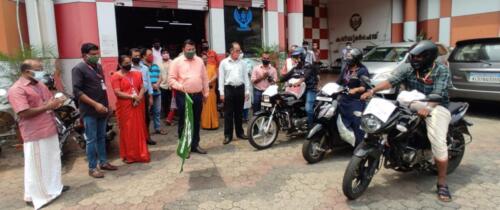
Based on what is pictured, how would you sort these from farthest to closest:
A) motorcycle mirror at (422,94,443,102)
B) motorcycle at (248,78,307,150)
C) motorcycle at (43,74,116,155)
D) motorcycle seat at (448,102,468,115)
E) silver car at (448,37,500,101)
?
silver car at (448,37,500,101) → motorcycle at (248,78,307,150) → motorcycle at (43,74,116,155) → motorcycle seat at (448,102,468,115) → motorcycle mirror at (422,94,443,102)

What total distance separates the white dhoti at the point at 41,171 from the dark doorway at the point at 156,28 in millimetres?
7460

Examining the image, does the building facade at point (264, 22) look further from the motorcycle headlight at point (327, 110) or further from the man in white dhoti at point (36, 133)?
the motorcycle headlight at point (327, 110)

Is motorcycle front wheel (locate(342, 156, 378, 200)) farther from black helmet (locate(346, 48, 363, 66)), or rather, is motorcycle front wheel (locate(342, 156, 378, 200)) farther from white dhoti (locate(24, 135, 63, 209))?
white dhoti (locate(24, 135, 63, 209))

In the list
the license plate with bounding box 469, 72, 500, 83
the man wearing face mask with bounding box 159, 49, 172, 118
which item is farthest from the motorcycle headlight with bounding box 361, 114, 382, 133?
the man wearing face mask with bounding box 159, 49, 172, 118

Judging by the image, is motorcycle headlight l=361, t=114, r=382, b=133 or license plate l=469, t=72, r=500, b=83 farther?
license plate l=469, t=72, r=500, b=83

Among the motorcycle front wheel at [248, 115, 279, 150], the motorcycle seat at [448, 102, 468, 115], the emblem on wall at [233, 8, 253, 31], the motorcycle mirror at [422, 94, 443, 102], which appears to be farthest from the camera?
the emblem on wall at [233, 8, 253, 31]

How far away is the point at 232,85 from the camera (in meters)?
5.82

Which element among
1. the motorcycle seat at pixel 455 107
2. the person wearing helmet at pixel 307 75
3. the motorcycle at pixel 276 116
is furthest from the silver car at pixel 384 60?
the motorcycle seat at pixel 455 107

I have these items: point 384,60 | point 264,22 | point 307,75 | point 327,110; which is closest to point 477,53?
point 384,60

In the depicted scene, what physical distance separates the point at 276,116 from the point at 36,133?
3.14 meters

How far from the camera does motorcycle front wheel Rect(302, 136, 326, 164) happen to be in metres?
4.62

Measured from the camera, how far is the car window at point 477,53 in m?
6.66

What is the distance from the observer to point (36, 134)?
362 centimetres

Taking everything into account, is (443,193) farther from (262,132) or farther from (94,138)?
(94,138)
